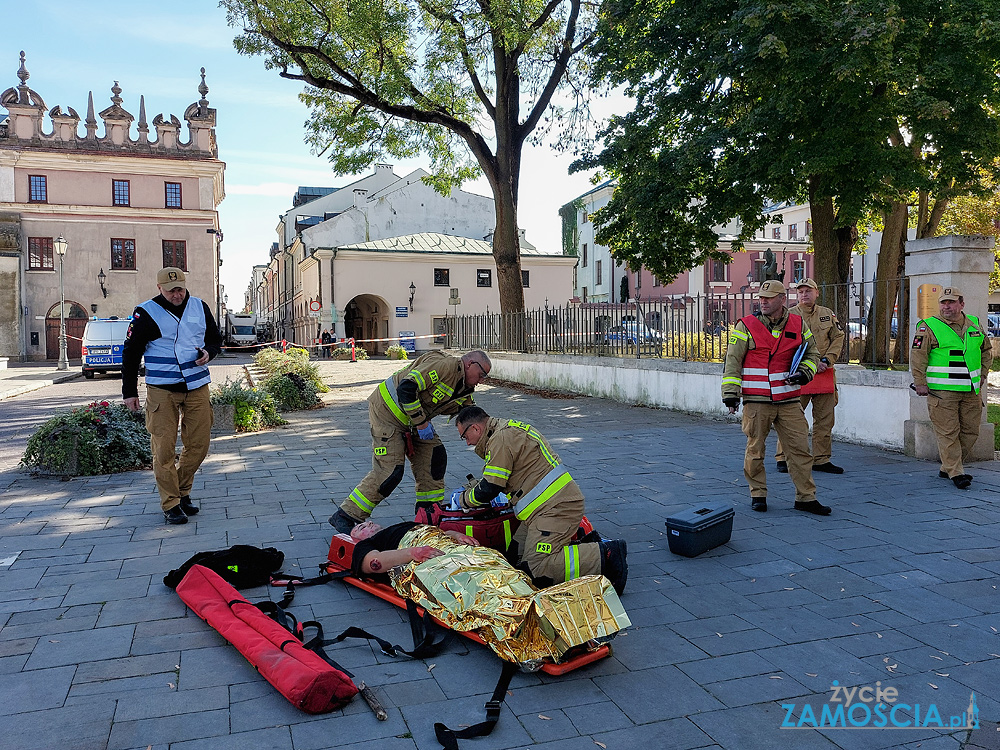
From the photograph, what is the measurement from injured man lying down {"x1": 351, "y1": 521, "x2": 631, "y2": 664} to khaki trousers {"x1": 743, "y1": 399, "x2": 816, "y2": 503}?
332cm

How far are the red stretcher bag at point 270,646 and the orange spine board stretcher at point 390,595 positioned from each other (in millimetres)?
566

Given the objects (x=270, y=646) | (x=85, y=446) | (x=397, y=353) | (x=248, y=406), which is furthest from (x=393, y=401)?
(x=397, y=353)

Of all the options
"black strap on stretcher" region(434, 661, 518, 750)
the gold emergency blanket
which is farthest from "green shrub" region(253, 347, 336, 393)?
"black strap on stretcher" region(434, 661, 518, 750)

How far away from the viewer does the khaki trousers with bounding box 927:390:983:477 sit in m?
7.39

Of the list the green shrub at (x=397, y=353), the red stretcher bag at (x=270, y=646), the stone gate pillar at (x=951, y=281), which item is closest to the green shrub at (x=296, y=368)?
the stone gate pillar at (x=951, y=281)

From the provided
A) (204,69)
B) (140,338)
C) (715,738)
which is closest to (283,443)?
(140,338)

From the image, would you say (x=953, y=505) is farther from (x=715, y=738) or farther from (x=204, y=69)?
(x=204, y=69)

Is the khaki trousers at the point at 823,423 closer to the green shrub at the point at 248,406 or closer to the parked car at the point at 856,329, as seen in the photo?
the parked car at the point at 856,329

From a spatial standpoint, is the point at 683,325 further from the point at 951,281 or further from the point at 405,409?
the point at 405,409

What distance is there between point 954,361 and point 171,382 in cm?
736

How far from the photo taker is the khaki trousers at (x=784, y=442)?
6.56 m

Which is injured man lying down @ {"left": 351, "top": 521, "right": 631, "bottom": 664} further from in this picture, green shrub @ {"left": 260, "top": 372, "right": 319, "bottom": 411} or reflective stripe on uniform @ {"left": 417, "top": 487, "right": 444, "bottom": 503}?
green shrub @ {"left": 260, "top": 372, "right": 319, "bottom": 411}

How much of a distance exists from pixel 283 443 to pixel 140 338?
4.67 m

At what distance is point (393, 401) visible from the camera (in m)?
5.55
